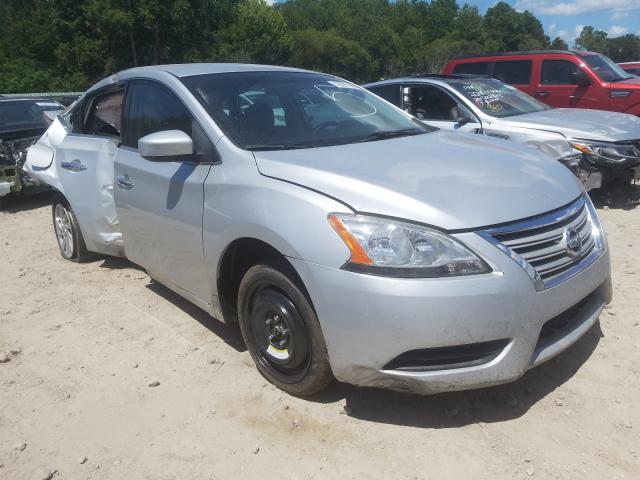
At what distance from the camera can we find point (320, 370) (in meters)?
2.82

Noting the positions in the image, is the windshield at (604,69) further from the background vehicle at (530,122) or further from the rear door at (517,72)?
the background vehicle at (530,122)

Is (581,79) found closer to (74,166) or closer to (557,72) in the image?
(557,72)

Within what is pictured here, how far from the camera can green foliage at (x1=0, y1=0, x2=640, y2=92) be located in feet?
127

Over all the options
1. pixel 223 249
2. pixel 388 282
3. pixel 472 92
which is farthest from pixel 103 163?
pixel 472 92

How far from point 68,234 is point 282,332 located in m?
3.35

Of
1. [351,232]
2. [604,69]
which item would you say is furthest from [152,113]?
[604,69]

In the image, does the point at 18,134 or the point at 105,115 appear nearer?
the point at 105,115

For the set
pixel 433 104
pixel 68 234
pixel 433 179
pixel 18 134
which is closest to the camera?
pixel 433 179

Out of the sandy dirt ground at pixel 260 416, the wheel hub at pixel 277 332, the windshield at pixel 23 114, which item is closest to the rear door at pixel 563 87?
the sandy dirt ground at pixel 260 416

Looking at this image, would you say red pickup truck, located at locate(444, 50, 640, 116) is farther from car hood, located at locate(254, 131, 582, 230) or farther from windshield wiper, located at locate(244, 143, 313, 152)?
windshield wiper, located at locate(244, 143, 313, 152)

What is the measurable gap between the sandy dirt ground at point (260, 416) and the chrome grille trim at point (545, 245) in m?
0.70

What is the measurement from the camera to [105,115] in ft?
16.0

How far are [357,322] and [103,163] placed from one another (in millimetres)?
2978

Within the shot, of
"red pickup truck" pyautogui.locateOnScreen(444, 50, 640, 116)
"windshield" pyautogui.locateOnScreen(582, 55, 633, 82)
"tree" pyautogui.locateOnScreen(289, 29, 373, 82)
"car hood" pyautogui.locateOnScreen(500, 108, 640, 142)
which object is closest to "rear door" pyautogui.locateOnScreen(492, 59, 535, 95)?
"red pickup truck" pyautogui.locateOnScreen(444, 50, 640, 116)
